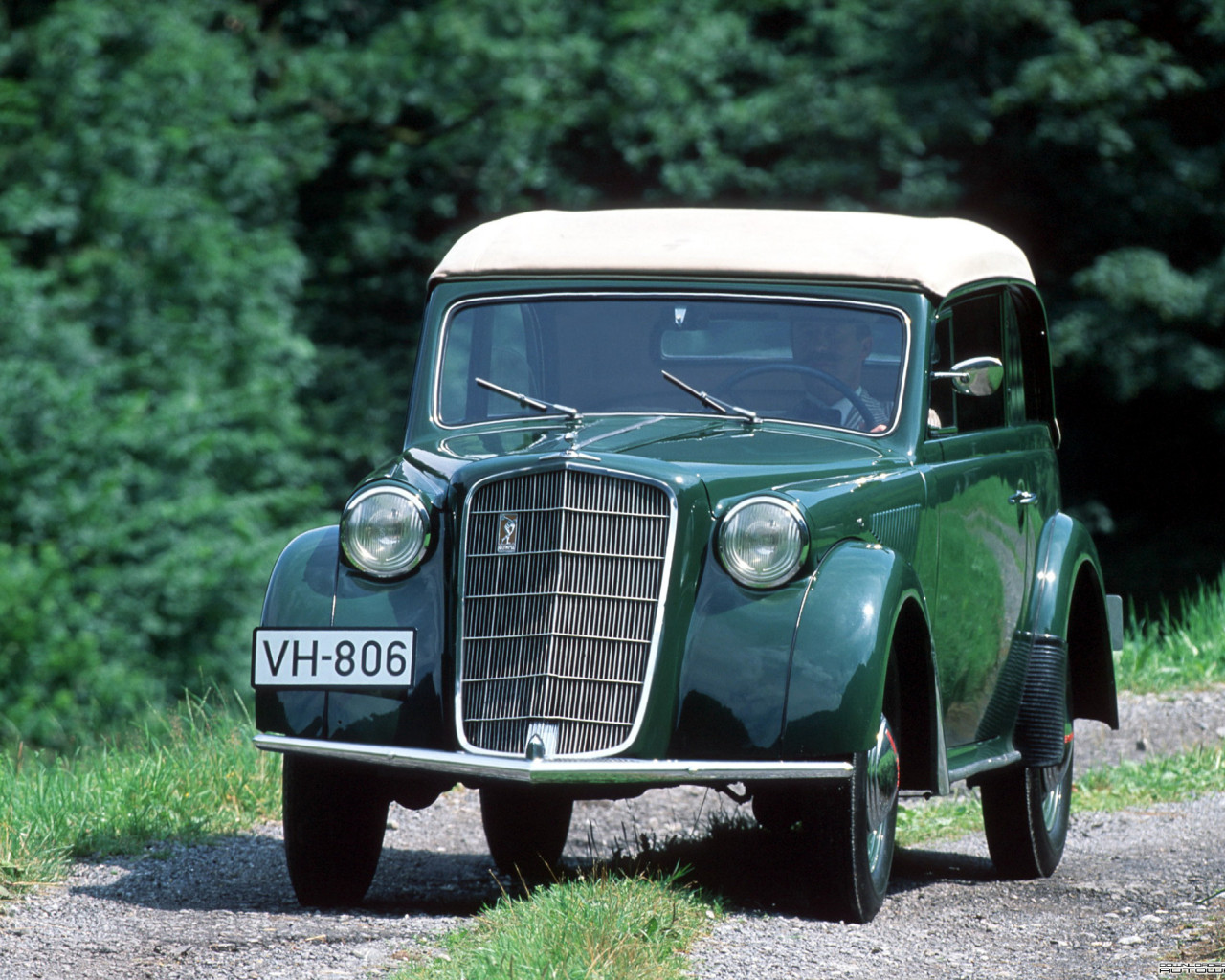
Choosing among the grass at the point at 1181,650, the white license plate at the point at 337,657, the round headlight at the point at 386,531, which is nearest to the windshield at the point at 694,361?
the round headlight at the point at 386,531

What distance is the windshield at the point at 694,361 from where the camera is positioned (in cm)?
520

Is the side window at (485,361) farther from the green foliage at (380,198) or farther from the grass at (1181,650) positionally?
the green foliage at (380,198)

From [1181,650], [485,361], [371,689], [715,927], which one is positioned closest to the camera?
[715,927]

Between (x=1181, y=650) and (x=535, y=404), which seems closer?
(x=535, y=404)

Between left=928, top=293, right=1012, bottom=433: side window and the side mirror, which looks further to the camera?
left=928, top=293, right=1012, bottom=433: side window

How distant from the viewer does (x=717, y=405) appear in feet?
16.6

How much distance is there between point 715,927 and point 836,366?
→ 1.74 meters

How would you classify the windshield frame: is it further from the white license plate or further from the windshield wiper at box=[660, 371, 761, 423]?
the white license plate

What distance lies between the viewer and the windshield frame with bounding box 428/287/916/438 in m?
5.15

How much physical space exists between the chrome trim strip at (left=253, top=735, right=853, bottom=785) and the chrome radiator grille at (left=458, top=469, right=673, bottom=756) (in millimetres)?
107

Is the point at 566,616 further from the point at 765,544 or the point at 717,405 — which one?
the point at 717,405

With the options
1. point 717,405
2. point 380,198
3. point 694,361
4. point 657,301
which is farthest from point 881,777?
point 380,198

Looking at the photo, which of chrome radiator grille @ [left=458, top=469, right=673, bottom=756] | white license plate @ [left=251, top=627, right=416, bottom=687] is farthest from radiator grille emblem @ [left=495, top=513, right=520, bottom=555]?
white license plate @ [left=251, top=627, right=416, bottom=687]

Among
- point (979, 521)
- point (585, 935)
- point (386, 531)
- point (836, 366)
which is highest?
point (836, 366)
